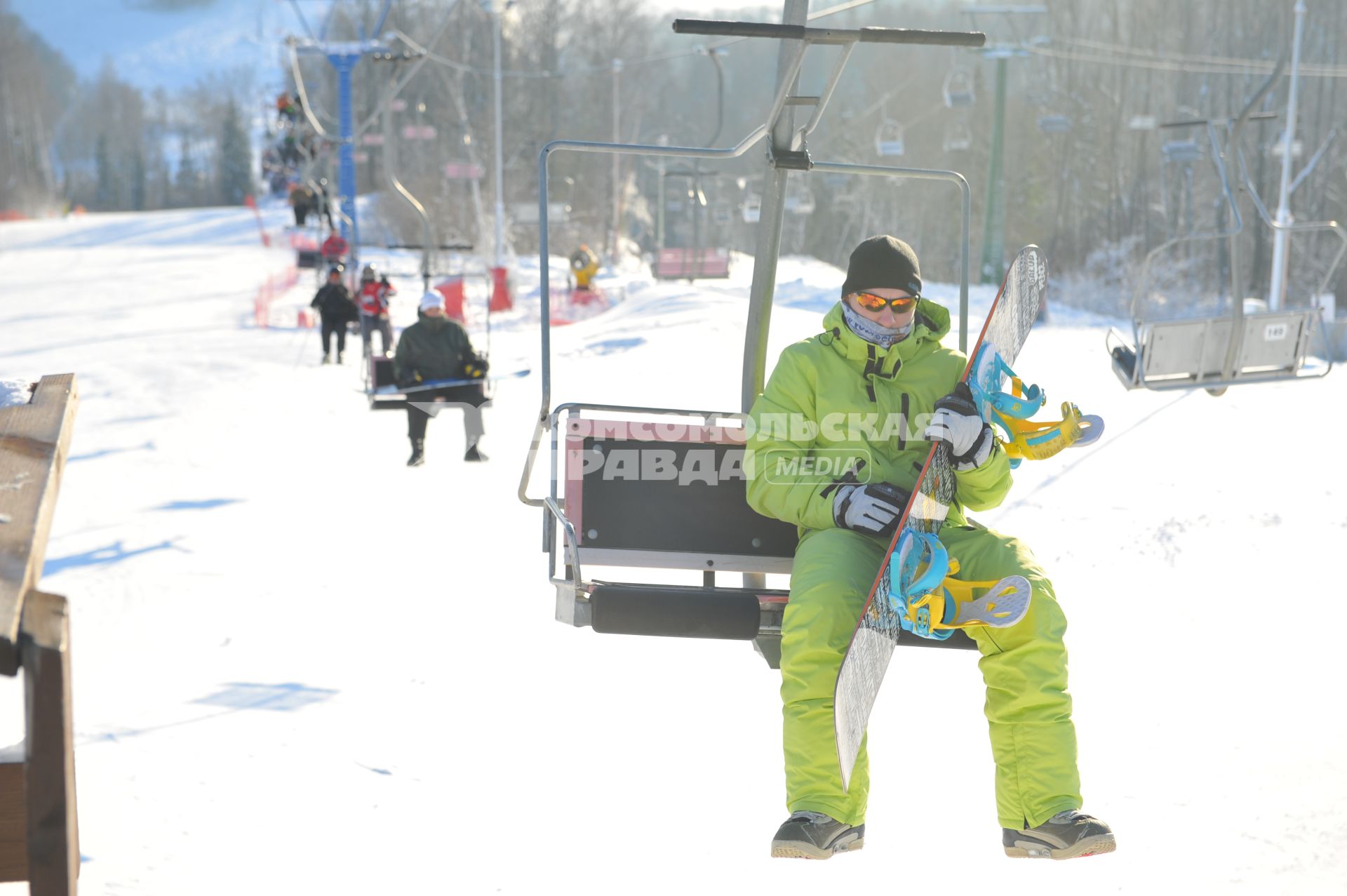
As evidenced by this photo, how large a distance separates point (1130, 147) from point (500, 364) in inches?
1301

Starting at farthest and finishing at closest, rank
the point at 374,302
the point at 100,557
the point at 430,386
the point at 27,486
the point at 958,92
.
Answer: the point at 958,92 < the point at 374,302 < the point at 430,386 < the point at 100,557 < the point at 27,486

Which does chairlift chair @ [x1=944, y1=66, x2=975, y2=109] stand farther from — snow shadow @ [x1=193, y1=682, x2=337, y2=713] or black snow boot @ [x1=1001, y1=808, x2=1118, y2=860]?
black snow boot @ [x1=1001, y1=808, x2=1118, y2=860]

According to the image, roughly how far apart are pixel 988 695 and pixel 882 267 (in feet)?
3.51

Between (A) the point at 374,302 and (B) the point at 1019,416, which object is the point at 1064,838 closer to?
(B) the point at 1019,416

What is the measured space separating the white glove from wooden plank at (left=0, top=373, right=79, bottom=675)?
6.23 feet

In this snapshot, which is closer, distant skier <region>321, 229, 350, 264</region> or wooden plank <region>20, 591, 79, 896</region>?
wooden plank <region>20, 591, 79, 896</region>

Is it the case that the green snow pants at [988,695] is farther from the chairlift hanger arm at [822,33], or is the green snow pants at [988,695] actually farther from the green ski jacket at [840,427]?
the chairlift hanger arm at [822,33]

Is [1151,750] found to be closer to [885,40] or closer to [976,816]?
[976,816]

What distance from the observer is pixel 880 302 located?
126 inches

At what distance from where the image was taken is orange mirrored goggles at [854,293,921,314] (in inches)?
126

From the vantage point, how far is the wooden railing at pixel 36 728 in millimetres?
1171

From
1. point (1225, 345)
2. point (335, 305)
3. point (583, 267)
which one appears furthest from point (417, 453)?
point (583, 267)

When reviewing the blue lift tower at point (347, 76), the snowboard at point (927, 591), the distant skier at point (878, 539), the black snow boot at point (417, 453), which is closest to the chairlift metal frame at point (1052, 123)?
the blue lift tower at point (347, 76)

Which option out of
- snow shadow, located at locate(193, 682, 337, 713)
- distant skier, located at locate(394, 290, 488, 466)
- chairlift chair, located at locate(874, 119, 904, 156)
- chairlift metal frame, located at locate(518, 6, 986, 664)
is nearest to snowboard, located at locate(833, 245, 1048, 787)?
chairlift metal frame, located at locate(518, 6, 986, 664)
